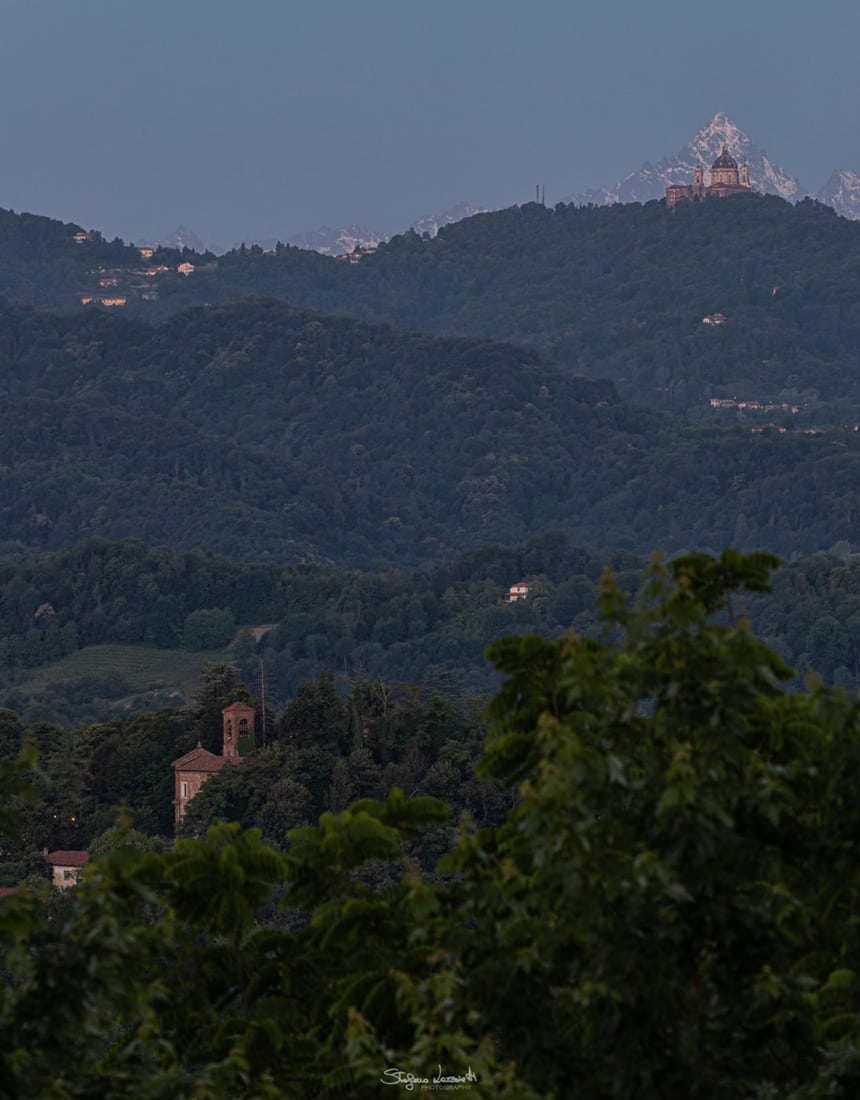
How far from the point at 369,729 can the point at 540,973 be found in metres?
71.0

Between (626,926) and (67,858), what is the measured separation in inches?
2587

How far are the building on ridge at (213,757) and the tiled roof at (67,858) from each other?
4204mm

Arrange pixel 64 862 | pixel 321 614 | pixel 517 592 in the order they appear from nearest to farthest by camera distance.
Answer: pixel 64 862 < pixel 321 614 < pixel 517 592

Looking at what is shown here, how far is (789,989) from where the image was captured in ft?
48.0

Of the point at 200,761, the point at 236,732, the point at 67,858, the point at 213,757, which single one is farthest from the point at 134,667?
the point at 67,858

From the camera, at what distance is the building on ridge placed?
8388 centimetres

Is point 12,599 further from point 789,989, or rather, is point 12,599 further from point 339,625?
point 789,989

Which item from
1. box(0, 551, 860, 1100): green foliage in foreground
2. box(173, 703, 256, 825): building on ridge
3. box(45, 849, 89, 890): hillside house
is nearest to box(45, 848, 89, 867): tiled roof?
box(45, 849, 89, 890): hillside house

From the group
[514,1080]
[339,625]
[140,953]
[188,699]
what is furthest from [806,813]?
[339,625]

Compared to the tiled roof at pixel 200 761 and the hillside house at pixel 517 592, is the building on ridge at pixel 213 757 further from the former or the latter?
the hillside house at pixel 517 592

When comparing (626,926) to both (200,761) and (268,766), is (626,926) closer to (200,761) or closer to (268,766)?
(268,766)

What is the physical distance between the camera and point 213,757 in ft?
277

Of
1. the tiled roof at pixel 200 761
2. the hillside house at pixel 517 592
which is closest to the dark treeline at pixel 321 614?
the hillside house at pixel 517 592

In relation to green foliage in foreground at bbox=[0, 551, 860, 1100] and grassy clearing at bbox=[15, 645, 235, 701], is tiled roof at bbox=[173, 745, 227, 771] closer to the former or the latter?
grassy clearing at bbox=[15, 645, 235, 701]
